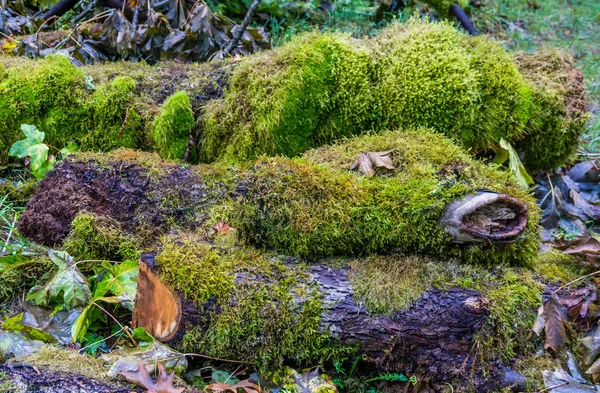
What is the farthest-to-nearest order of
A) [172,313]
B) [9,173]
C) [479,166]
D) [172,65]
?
1. [172,65]
2. [9,173]
3. [479,166]
4. [172,313]

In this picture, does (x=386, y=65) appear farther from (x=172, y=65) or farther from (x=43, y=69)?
(x=43, y=69)

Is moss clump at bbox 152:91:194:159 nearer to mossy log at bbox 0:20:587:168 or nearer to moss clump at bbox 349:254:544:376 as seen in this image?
mossy log at bbox 0:20:587:168

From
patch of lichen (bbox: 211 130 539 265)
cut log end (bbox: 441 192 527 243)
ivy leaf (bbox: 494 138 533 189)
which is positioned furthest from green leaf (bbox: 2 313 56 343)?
ivy leaf (bbox: 494 138 533 189)

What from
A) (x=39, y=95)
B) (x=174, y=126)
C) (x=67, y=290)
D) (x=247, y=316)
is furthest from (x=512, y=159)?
(x=39, y=95)

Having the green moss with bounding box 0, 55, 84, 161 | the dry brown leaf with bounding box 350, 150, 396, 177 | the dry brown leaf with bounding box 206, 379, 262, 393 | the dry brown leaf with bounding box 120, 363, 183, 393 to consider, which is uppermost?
the green moss with bounding box 0, 55, 84, 161

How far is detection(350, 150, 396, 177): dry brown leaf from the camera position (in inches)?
107

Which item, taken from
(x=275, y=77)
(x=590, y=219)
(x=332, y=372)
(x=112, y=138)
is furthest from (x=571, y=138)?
(x=112, y=138)

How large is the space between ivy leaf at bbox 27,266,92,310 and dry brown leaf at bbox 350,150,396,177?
164 cm

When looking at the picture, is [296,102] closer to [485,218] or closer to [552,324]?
[485,218]

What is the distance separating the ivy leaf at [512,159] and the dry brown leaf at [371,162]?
1079mm

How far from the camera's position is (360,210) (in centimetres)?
254

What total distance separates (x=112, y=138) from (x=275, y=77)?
131 centimetres

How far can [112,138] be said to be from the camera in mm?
3480

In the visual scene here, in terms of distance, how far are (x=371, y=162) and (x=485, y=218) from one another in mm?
708
